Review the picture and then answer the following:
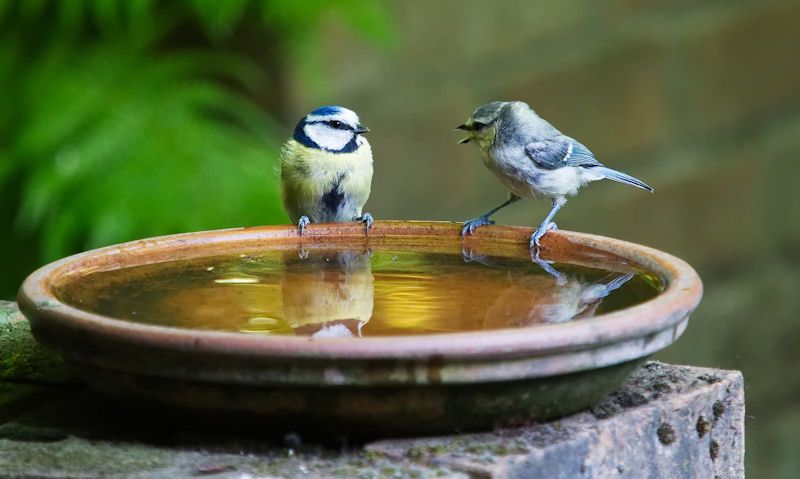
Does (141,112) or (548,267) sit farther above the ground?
(141,112)

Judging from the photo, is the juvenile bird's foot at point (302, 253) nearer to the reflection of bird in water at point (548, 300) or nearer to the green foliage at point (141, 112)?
the reflection of bird in water at point (548, 300)

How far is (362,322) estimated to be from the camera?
2084 millimetres

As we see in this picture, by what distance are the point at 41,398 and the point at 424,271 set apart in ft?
2.62

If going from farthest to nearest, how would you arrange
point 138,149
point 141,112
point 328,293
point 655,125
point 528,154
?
1. point 655,125
2. point 141,112
3. point 138,149
4. point 528,154
5. point 328,293

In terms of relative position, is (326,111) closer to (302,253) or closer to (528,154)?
(528,154)

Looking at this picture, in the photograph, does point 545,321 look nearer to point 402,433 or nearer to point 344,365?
point 402,433

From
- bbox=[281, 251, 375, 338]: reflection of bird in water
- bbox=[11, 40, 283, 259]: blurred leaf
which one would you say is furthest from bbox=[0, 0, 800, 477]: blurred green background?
bbox=[281, 251, 375, 338]: reflection of bird in water

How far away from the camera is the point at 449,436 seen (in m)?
1.85

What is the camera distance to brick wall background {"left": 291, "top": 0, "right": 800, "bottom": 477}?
4.97m

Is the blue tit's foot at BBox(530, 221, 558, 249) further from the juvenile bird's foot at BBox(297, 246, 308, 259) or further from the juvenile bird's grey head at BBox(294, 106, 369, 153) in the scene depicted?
the juvenile bird's grey head at BBox(294, 106, 369, 153)

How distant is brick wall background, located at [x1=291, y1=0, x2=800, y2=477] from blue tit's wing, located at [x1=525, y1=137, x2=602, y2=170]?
120 cm

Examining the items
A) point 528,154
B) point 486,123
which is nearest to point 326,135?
point 486,123

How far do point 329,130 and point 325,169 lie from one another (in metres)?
0.12

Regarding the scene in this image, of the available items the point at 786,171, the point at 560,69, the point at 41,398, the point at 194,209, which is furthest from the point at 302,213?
the point at 786,171
